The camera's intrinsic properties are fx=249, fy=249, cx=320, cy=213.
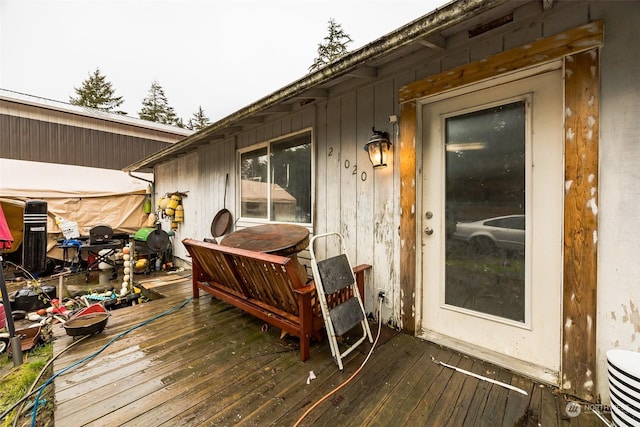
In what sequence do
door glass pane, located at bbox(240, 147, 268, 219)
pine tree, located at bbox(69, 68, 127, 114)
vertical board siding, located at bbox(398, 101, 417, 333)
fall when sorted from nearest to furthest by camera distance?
vertical board siding, located at bbox(398, 101, 417, 333), door glass pane, located at bbox(240, 147, 268, 219), pine tree, located at bbox(69, 68, 127, 114)

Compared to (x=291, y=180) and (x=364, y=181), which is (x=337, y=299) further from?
(x=291, y=180)

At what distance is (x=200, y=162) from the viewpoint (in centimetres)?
578

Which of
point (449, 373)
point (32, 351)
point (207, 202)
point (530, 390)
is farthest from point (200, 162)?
point (530, 390)

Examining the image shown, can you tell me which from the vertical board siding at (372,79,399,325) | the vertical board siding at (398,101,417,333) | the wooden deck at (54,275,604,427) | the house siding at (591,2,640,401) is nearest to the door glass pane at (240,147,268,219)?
the vertical board siding at (372,79,399,325)

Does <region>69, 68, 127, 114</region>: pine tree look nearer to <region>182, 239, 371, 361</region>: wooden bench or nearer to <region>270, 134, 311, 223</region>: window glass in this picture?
<region>270, 134, 311, 223</region>: window glass

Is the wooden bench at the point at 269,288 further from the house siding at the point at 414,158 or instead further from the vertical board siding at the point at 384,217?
the house siding at the point at 414,158

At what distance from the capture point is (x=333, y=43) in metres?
9.20

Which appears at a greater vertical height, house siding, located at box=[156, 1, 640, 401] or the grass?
house siding, located at box=[156, 1, 640, 401]

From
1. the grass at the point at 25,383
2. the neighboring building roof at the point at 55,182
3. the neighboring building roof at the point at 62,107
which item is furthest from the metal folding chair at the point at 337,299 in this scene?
the neighboring building roof at the point at 62,107

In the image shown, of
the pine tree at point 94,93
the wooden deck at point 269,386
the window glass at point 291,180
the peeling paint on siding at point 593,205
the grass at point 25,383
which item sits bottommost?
the grass at point 25,383

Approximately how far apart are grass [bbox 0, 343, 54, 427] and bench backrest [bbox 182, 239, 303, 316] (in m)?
1.50

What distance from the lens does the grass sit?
1.68 metres

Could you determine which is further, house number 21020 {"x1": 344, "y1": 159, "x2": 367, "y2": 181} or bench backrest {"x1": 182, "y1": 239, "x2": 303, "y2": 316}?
house number 21020 {"x1": 344, "y1": 159, "x2": 367, "y2": 181}

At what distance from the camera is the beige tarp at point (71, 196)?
257 inches
